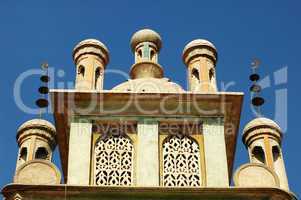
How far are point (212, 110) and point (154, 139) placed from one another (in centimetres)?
112

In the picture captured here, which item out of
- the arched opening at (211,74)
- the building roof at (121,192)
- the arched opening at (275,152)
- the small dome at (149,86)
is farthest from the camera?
the arched opening at (211,74)

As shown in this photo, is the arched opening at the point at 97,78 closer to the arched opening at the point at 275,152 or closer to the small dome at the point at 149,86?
the small dome at the point at 149,86

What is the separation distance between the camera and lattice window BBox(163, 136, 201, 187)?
36.7 ft

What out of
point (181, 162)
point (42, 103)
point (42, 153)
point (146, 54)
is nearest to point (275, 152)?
point (181, 162)

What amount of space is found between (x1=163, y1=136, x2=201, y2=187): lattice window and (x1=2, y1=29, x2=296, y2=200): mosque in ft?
0.05

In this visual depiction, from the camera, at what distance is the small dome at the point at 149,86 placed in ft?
40.6

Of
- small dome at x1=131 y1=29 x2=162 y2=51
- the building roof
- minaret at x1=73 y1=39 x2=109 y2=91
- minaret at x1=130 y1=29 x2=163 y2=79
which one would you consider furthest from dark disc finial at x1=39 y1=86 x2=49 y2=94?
the building roof

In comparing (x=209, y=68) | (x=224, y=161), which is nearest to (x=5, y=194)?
(x=224, y=161)

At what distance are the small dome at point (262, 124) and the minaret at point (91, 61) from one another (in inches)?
106

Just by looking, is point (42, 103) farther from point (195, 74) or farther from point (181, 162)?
point (181, 162)

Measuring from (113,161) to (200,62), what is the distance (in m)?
2.66

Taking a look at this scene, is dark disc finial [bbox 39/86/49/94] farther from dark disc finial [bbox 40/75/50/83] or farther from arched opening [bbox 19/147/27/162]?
arched opening [bbox 19/147/27/162]

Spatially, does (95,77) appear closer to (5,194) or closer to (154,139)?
(154,139)

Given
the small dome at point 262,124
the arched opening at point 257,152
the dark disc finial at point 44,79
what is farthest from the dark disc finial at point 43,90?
the arched opening at point 257,152
